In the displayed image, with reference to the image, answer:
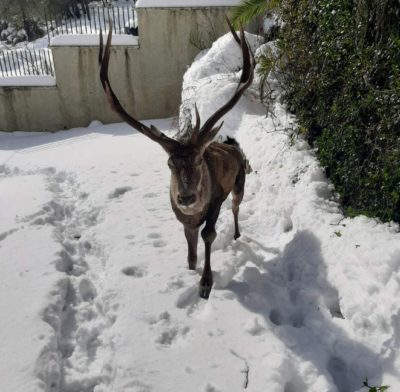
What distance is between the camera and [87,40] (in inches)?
436

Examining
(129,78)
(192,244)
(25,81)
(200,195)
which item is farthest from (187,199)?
(25,81)

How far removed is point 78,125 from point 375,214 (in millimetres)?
9929

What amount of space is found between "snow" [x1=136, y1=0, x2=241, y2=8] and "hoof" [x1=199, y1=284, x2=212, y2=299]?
8449 mm

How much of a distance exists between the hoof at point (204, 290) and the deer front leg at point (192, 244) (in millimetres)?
414

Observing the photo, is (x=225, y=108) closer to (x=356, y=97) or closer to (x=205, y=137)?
(x=205, y=137)

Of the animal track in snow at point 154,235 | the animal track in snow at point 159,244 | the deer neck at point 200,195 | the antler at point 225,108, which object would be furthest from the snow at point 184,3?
the deer neck at point 200,195

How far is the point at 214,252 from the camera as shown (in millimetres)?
4621

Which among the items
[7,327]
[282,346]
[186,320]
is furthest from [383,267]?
[7,327]

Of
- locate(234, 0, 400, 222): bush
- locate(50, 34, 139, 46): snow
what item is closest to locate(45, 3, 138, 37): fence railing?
locate(50, 34, 139, 46): snow

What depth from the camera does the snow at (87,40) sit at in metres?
11.0

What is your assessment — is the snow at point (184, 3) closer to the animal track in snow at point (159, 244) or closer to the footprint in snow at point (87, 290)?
the animal track in snow at point (159, 244)

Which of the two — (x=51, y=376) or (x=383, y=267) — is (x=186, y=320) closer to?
(x=51, y=376)

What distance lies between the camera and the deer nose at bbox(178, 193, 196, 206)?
3397 millimetres

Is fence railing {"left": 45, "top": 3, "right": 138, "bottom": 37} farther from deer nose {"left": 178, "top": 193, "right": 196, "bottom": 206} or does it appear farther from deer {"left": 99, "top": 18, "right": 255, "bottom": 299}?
deer nose {"left": 178, "top": 193, "right": 196, "bottom": 206}
